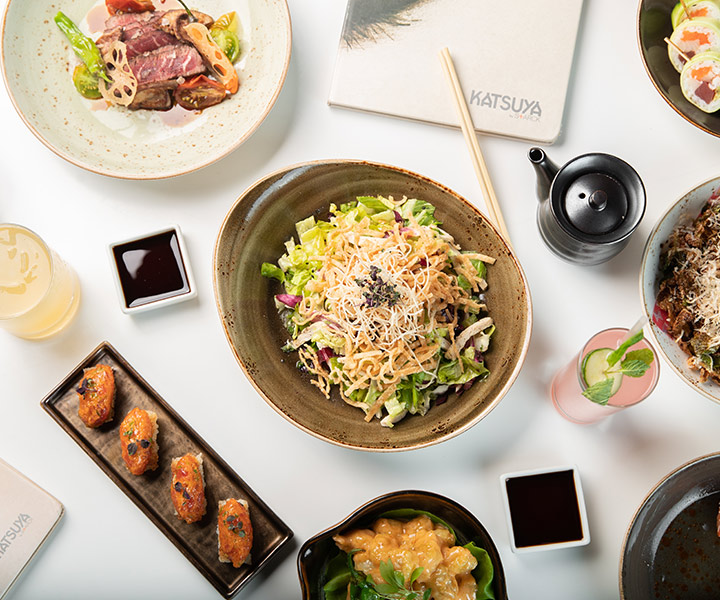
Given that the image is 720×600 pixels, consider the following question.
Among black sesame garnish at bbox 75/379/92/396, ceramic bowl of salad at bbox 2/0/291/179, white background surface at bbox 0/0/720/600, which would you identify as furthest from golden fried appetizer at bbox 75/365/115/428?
ceramic bowl of salad at bbox 2/0/291/179

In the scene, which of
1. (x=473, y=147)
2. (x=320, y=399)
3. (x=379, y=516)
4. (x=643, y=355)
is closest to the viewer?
(x=643, y=355)

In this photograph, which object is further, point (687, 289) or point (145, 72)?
point (145, 72)

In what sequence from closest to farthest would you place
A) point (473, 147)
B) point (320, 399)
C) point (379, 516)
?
1. point (379, 516)
2. point (320, 399)
3. point (473, 147)

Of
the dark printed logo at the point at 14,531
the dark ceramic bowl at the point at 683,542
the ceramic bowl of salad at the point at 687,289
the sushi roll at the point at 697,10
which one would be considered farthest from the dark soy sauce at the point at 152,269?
the sushi roll at the point at 697,10

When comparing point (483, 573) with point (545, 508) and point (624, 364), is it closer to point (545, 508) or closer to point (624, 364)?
point (545, 508)

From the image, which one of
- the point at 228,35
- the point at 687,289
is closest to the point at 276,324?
the point at 228,35

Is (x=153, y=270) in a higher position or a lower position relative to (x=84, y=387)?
higher

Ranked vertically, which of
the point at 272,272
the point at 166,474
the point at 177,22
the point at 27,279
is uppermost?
the point at 177,22

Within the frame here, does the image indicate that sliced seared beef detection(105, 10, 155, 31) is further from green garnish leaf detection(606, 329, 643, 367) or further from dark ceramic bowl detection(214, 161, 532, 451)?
green garnish leaf detection(606, 329, 643, 367)
